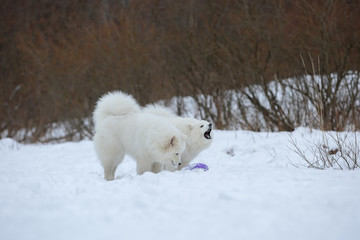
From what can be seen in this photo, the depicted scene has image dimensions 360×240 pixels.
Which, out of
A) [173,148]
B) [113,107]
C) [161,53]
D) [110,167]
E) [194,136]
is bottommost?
[110,167]

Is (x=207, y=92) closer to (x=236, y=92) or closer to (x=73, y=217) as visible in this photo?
(x=236, y=92)

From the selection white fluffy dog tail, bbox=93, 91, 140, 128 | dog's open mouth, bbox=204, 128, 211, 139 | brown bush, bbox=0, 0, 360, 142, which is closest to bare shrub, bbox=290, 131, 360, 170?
Result: dog's open mouth, bbox=204, 128, 211, 139

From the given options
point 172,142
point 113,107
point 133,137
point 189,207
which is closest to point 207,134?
point 172,142

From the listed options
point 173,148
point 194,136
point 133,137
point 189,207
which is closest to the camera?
point 189,207

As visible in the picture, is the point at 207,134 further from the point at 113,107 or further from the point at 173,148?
the point at 113,107

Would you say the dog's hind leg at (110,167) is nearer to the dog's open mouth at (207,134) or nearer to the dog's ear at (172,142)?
the dog's ear at (172,142)

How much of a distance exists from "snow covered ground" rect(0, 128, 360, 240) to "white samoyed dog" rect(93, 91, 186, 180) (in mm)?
1178

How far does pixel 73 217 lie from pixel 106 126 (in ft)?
10.1

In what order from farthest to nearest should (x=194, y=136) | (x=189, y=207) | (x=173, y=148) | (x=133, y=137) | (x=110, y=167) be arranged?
(x=194, y=136) → (x=110, y=167) → (x=133, y=137) → (x=173, y=148) → (x=189, y=207)

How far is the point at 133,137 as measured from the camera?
5.42m

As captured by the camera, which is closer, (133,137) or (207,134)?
(133,137)

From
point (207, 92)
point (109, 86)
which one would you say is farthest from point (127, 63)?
point (207, 92)

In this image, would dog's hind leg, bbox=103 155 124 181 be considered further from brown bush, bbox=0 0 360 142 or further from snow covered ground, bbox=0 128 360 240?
brown bush, bbox=0 0 360 142

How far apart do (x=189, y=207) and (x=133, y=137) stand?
2864 mm
